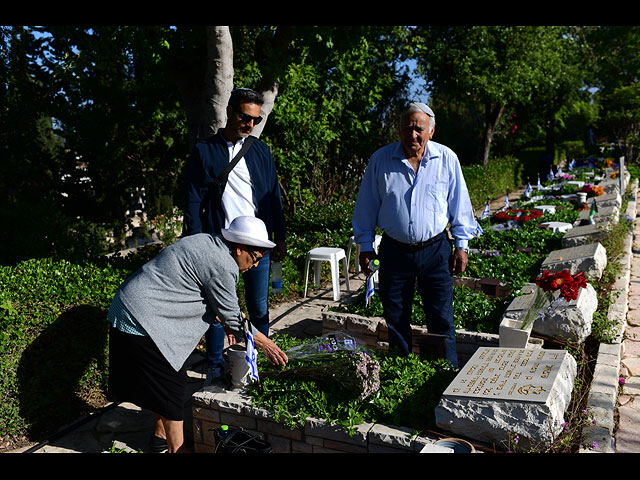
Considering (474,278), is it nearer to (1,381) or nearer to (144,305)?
(144,305)

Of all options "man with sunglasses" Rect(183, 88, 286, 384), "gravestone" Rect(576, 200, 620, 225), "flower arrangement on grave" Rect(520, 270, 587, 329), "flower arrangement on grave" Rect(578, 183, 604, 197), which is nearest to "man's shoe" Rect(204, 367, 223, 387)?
"man with sunglasses" Rect(183, 88, 286, 384)

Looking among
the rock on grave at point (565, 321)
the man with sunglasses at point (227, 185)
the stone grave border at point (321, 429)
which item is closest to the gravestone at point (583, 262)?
the rock on grave at point (565, 321)

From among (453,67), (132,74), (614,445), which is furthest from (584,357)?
(453,67)

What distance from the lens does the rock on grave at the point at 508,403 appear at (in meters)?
2.79

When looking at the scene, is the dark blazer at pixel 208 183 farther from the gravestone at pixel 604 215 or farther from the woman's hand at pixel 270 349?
the gravestone at pixel 604 215

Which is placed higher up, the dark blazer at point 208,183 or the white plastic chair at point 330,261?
the dark blazer at point 208,183

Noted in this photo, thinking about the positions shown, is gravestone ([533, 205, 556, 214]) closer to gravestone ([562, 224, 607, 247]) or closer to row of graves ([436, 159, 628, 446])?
gravestone ([562, 224, 607, 247])

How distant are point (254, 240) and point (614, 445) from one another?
257 centimetres

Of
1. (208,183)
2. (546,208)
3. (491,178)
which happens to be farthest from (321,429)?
(491,178)

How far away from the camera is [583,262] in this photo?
5.93 meters

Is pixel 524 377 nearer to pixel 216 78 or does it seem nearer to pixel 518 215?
pixel 216 78

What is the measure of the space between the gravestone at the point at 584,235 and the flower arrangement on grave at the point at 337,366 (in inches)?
188
